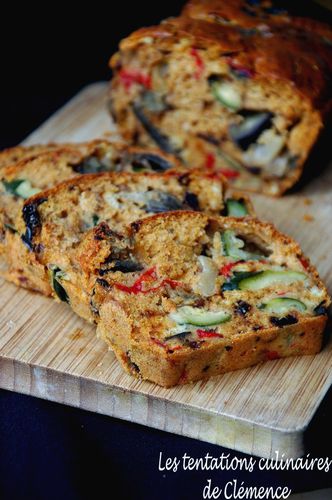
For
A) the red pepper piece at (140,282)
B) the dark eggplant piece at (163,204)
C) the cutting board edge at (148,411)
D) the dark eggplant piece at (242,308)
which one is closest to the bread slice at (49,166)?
the dark eggplant piece at (163,204)

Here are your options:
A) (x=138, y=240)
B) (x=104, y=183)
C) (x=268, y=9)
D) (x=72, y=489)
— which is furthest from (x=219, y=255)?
(x=268, y=9)

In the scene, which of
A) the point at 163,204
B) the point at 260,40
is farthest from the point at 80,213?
the point at 260,40

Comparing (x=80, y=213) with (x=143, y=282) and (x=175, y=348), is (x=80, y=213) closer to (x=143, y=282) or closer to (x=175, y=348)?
(x=143, y=282)

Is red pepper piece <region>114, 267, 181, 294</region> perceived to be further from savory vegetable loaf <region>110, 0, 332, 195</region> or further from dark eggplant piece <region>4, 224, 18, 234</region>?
savory vegetable loaf <region>110, 0, 332, 195</region>

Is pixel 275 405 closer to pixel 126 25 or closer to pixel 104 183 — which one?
pixel 104 183

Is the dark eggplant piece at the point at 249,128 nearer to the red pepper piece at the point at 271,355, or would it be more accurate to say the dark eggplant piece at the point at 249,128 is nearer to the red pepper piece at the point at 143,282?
the red pepper piece at the point at 143,282

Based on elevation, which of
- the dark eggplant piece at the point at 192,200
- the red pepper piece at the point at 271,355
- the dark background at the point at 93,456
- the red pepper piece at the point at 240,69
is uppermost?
the red pepper piece at the point at 240,69
